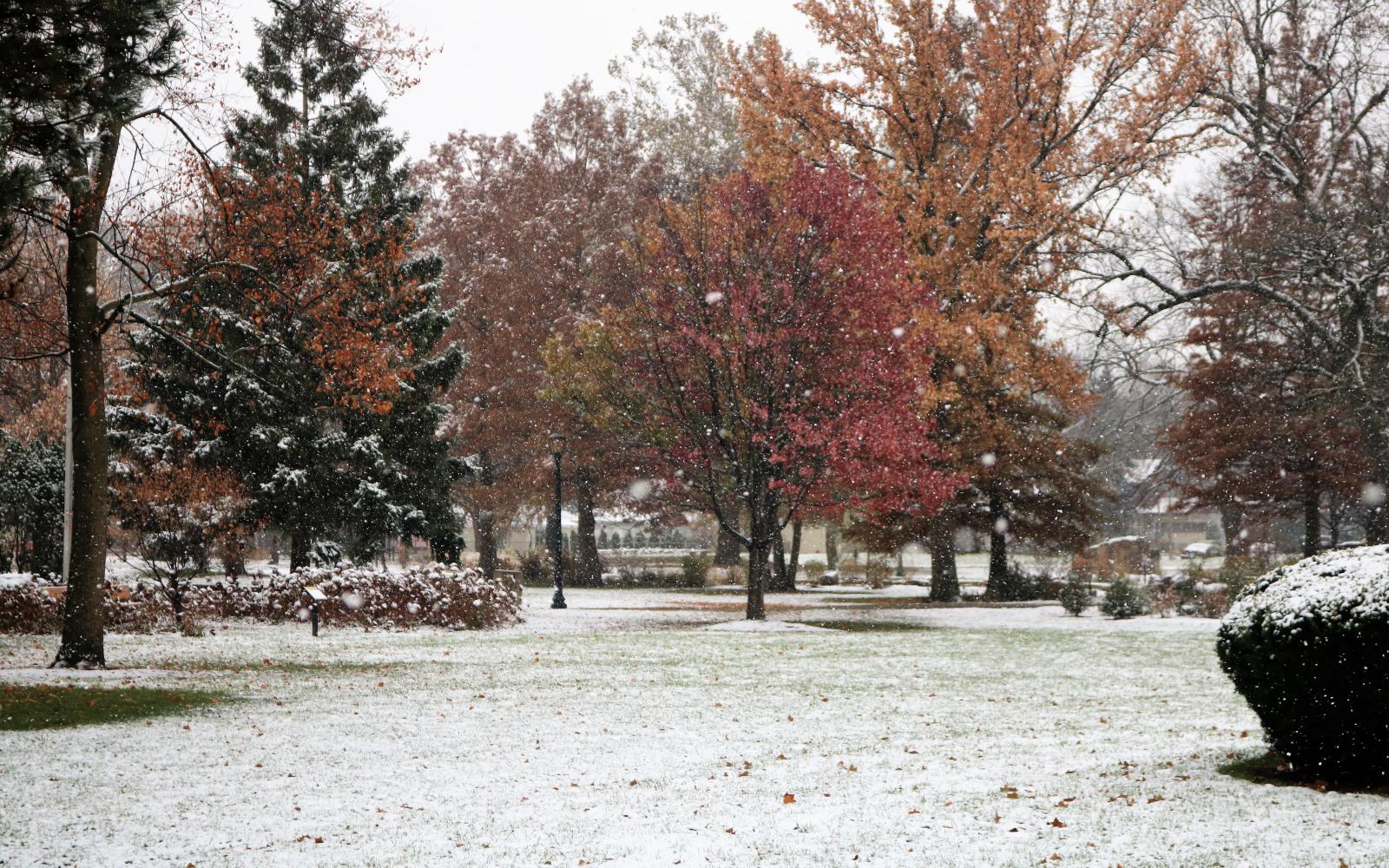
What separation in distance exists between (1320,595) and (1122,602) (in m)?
18.1

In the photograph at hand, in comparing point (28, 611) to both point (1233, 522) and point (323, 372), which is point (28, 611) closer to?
point (323, 372)

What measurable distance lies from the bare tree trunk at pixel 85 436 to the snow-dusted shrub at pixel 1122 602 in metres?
19.1

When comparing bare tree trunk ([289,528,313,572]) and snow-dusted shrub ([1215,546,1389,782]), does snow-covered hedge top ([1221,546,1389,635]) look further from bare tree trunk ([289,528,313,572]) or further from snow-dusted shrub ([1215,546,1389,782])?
bare tree trunk ([289,528,313,572])

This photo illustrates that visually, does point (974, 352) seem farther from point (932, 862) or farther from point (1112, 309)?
point (932, 862)

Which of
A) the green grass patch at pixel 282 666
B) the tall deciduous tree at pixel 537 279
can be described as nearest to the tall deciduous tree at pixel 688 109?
the tall deciduous tree at pixel 537 279

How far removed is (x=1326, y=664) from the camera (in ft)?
21.6

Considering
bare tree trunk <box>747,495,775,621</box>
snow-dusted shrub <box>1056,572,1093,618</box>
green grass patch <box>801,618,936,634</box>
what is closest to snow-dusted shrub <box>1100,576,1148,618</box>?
snow-dusted shrub <box>1056,572,1093,618</box>

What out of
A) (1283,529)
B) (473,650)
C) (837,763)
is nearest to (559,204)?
(473,650)

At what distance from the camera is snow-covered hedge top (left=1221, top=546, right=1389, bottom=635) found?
21.3ft

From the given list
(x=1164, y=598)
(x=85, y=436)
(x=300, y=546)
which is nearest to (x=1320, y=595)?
(x=85, y=436)

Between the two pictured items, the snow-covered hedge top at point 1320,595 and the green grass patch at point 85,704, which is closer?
the snow-covered hedge top at point 1320,595

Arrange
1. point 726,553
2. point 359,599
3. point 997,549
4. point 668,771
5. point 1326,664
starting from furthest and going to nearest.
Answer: point 726,553, point 997,549, point 359,599, point 668,771, point 1326,664

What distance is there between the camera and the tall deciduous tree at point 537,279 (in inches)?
1476

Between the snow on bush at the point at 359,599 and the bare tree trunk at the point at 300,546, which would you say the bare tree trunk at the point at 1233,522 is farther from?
the bare tree trunk at the point at 300,546
